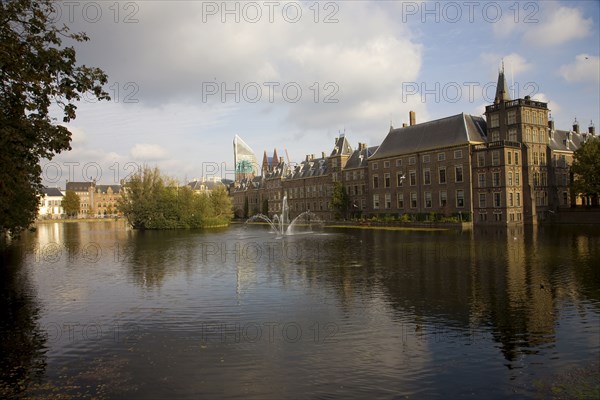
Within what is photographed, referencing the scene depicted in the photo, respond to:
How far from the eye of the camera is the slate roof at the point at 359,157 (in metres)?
88.6

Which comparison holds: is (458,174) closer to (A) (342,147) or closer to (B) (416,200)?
(B) (416,200)

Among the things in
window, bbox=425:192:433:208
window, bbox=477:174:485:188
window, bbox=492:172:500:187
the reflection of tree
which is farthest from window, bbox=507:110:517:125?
the reflection of tree

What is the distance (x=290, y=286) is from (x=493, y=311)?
29.9 feet

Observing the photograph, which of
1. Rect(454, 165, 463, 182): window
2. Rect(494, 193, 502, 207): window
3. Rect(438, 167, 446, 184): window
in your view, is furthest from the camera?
Rect(438, 167, 446, 184): window

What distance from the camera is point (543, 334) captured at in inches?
528

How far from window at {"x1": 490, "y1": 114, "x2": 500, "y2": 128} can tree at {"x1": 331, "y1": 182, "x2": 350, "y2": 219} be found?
31.2 m

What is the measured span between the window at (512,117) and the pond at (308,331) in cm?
4290

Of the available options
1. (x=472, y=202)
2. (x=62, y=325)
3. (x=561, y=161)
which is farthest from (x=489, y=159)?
(x=62, y=325)

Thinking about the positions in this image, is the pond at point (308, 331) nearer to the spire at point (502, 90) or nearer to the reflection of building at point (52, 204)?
the spire at point (502, 90)

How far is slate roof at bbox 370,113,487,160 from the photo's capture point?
223ft

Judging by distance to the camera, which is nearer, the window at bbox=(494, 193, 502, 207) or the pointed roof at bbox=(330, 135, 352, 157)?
the window at bbox=(494, 193, 502, 207)

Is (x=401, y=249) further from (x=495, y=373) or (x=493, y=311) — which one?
(x=495, y=373)

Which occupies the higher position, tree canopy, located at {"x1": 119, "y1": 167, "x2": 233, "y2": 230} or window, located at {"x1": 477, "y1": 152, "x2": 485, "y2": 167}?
window, located at {"x1": 477, "y1": 152, "x2": 485, "y2": 167}

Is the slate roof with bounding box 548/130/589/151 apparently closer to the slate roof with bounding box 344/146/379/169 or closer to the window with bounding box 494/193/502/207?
the window with bounding box 494/193/502/207
